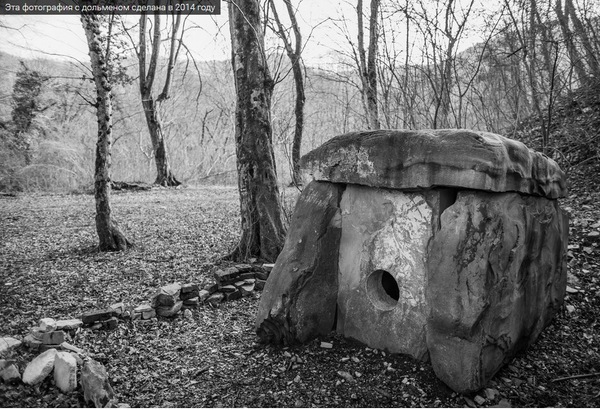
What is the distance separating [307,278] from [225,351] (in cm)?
88

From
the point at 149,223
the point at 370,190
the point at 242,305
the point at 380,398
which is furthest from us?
the point at 149,223

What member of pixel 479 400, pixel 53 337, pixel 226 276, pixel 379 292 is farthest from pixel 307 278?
pixel 53 337

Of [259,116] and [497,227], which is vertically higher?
[259,116]

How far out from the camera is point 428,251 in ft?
9.20

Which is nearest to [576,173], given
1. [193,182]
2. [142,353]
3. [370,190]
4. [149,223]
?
[370,190]

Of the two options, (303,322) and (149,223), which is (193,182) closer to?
(149,223)

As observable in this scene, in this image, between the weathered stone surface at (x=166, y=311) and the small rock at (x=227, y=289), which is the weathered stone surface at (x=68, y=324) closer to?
the weathered stone surface at (x=166, y=311)

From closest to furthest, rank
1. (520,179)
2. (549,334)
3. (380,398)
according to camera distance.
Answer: (380,398)
(520,179)
(549,334)

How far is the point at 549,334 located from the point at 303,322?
2.02 m

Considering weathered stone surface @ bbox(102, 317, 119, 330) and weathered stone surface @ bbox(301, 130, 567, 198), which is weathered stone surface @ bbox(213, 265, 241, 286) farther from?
weathered stone surface @ bbox(301, 130, 567, 198)

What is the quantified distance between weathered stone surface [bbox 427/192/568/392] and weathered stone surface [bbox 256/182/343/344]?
807 millimetres

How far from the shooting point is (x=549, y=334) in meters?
3.38

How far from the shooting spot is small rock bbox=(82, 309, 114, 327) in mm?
3496

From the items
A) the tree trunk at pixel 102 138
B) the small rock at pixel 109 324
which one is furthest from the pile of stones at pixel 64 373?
the tree trunk at pixel 102 138
